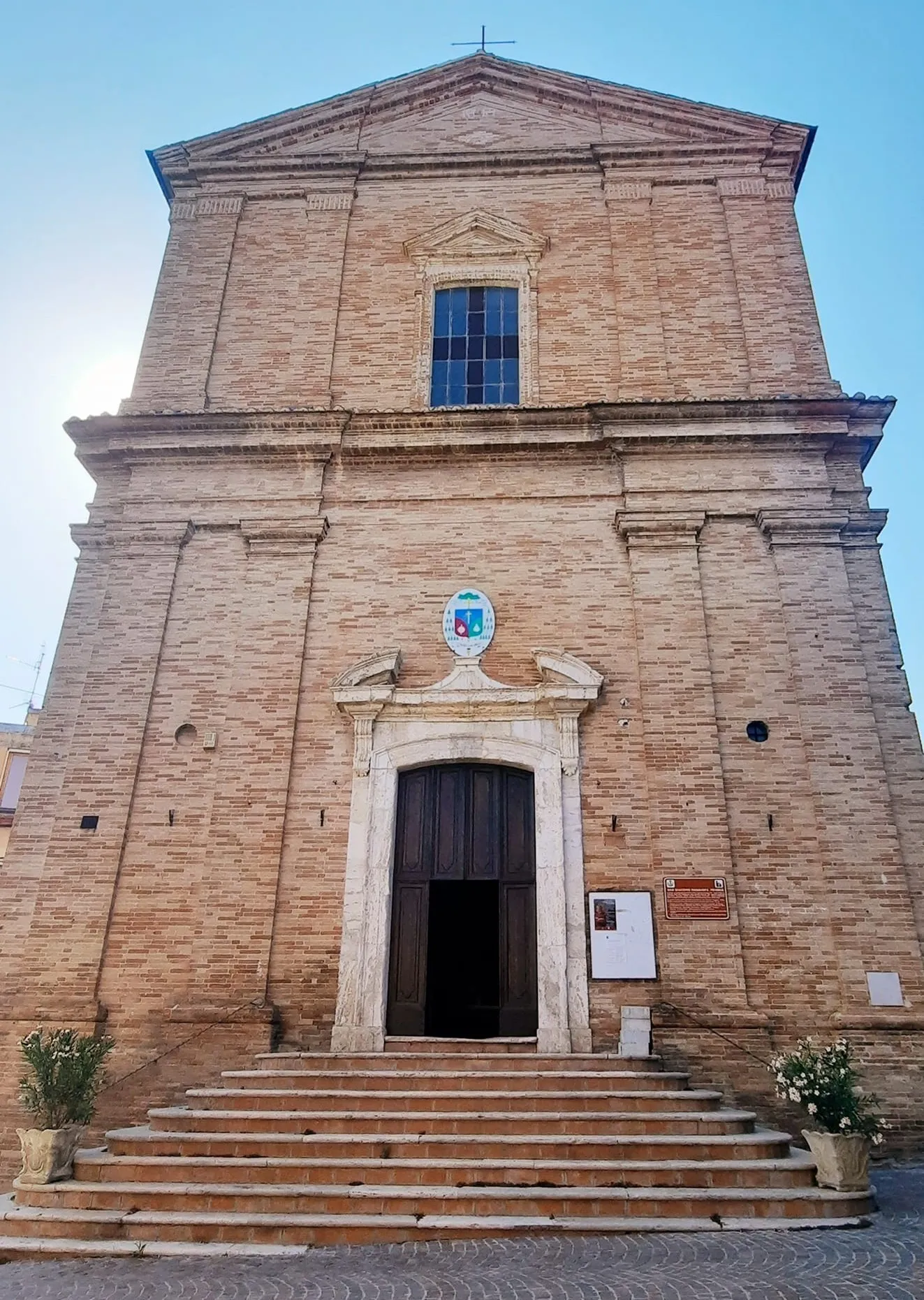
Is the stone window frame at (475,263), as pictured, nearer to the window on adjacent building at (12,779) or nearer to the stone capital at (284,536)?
the stone capital at (284,536)

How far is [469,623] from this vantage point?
34.3 ft

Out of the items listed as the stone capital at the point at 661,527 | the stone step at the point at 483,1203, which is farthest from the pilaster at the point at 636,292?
the stone step at the point at 483,1203

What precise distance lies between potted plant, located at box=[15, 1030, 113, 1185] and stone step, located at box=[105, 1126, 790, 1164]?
1.50ft

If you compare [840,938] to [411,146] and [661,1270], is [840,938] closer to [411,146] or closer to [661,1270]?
[661,1270]

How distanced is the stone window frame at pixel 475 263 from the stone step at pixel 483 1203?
997 centimetres

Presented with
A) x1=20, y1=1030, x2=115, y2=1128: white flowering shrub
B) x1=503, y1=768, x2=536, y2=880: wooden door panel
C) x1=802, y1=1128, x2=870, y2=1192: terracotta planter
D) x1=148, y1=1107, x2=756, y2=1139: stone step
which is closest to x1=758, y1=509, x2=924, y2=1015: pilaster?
x1=802, y1=1128, x2=870, y2=1192: terracotta planter

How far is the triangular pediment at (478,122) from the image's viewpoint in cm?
1378

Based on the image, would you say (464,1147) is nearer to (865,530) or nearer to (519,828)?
(519,828)

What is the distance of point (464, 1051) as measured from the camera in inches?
325

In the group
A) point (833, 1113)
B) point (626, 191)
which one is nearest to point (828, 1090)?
point (833, 1113)

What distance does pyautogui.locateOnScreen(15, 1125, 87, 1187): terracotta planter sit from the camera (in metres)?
6.15

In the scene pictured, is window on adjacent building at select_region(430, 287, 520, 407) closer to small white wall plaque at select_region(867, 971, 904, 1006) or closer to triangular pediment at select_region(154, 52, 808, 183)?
triangular pediment at select_region(154, 52, 808, 183)

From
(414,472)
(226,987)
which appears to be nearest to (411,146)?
(414,472)

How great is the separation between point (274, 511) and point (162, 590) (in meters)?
1.68
